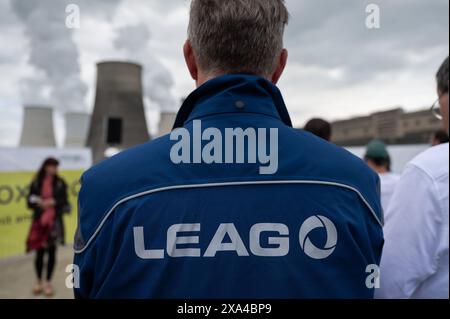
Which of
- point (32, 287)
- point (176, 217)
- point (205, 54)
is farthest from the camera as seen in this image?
point (32, 287)

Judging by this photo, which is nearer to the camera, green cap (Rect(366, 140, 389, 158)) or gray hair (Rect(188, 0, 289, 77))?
gray hair (Rect(188, 0, 289, 77))

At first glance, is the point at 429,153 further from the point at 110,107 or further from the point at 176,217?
the point at 110,107

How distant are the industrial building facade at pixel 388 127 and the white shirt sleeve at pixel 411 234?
13.8m

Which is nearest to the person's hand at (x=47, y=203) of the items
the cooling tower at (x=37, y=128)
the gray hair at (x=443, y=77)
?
the gray hair at (x=443, y=77)

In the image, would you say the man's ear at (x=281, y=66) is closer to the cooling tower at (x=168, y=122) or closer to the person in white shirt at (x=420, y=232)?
the cooling tower at (x=168, y=122)

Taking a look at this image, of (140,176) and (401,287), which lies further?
(401,287)

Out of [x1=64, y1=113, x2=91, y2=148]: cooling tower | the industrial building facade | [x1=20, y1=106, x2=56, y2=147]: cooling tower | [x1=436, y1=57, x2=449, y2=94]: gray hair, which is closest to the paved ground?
[x1=436, y1=57, x2=449, y2=94]: gray hair

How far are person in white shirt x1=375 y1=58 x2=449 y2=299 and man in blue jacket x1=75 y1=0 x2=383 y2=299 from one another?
22.5 inches

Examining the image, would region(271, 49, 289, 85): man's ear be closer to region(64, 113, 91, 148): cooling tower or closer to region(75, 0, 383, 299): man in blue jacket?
region(75, 0, 383, 299): man in blue jacket

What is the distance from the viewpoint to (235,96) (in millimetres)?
812

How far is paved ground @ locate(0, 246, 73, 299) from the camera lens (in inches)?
171

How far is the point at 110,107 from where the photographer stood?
17.6 m
